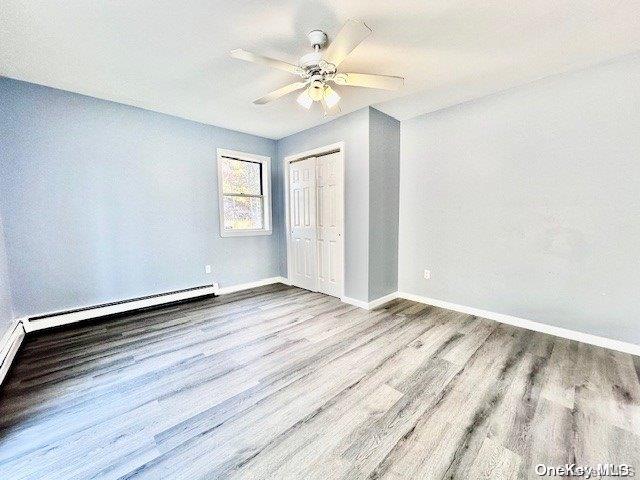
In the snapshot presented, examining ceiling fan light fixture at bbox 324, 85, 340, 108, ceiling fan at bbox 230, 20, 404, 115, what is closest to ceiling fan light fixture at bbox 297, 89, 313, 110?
ceiling fan at bbox 230, 20, 404, 115

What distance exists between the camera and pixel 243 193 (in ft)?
14.0

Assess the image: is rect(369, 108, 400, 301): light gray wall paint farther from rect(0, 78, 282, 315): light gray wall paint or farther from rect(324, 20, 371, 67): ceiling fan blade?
rect(0, 78, 282, 315): light gray wall paint

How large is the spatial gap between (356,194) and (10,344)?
3.66 m

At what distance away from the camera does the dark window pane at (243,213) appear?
4121 millimetres

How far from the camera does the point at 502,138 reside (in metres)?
2.79

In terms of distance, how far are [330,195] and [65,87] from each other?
3.14 m

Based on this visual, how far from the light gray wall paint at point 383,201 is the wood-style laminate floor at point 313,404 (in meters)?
0.96

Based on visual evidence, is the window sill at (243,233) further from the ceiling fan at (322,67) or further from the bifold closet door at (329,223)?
the ceiling fan at (322,67)

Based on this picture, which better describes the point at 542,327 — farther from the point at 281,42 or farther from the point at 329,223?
the point at 281,42

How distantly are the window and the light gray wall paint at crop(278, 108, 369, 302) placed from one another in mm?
1424

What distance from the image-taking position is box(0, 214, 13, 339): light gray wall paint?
226cm

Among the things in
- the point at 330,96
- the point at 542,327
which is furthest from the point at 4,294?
the point at 542,327

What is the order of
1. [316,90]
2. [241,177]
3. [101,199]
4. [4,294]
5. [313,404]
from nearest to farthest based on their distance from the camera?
[313,404], [316,90], [4,294], [101,199], [241,177]

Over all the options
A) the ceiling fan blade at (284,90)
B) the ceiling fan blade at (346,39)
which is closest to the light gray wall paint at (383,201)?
the ceiling fan blade at (284,90)
